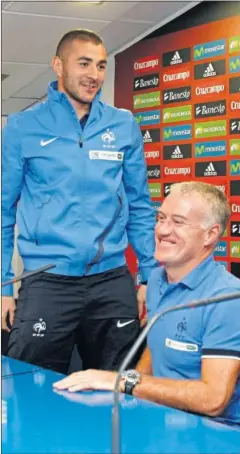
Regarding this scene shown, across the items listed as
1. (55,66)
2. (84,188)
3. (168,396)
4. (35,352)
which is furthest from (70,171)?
(168,396)

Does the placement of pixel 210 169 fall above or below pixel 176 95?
below

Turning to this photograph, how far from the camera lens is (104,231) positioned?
8.38 ft

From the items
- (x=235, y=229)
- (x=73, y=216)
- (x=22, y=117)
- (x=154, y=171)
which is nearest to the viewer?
(x=73, y=216)

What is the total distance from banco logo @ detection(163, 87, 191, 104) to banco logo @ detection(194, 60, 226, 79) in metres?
0.14

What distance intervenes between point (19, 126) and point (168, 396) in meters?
1.21

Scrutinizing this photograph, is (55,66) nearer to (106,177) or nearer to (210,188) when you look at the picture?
(106,177)

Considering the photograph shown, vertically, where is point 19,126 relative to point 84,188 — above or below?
above

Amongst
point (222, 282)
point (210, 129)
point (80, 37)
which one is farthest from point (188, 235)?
point (210, 129)

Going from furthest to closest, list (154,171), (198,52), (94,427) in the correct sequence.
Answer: (154,171)
(198,52)
(94,427)

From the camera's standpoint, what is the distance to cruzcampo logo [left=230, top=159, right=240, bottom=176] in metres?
4.79

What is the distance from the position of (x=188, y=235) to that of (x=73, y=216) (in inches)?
23.3

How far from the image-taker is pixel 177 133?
538 cm

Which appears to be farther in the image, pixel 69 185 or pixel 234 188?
pixel 234 188

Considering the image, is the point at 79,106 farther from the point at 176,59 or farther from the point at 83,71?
the point at 176,59
